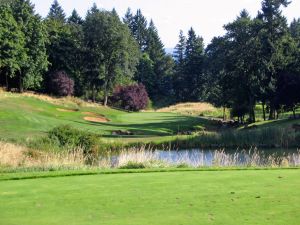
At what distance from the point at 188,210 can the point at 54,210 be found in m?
2.26

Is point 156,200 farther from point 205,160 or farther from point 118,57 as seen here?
point 118,57

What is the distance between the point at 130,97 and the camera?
287ft

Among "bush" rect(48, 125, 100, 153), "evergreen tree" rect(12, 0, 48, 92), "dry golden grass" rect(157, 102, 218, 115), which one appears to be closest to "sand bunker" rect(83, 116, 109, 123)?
"evergreen tree" rect(12, 0, 48, 92)

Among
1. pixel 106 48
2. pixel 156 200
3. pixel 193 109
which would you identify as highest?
pixel 106 48

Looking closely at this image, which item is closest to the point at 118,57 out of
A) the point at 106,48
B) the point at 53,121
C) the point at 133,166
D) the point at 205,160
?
the point at 106,48

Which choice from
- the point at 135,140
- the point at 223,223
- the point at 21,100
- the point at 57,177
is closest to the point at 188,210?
the point at 223,223

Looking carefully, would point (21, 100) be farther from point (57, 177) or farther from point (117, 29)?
point (57, 177)

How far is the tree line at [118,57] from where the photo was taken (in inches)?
2238

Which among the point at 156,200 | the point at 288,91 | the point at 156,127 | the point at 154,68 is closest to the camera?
the point at 156,200

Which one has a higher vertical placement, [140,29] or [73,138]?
[140,29]

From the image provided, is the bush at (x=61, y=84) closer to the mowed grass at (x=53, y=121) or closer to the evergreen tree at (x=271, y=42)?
the mowed grass at (x=53, y=121)

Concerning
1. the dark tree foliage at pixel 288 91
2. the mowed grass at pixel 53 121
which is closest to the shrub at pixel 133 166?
the mowed grass at pixel 53 121

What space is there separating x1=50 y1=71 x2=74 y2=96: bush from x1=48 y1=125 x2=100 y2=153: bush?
43.8 meters

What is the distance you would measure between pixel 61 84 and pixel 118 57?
12.9 meters
